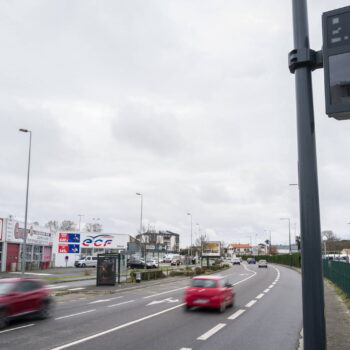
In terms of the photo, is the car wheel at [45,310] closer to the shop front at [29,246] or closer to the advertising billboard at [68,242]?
the shop front at [29,246]

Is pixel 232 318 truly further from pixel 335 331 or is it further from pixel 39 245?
pixel 39 245

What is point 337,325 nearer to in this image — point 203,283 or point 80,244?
point 203,283

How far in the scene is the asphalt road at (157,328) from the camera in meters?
10.6

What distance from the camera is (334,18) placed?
3.88 m

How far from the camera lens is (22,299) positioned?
14.0 m

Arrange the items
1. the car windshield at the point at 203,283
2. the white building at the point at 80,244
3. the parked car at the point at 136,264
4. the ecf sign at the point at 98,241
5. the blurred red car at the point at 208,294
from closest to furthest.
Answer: the blurred red car at the point at 208,294
the car windshield at the point at 203,283
the parked car at the point at 136,264
the white building at the point at 80,244
the ecf sign at the point at 98,241

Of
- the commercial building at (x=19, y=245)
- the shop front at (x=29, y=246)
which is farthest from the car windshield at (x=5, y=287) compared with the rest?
the shop front at (x=29, y=246)

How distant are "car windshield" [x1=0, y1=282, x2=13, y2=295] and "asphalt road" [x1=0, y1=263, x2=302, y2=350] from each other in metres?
1.17

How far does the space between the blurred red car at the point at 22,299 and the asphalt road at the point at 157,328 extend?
0.38 m

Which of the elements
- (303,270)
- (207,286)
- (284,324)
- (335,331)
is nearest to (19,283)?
(207,286)

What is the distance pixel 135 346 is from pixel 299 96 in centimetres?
845

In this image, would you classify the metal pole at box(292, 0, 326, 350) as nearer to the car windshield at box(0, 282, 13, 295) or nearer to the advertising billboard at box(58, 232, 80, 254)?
the car windshield at box(0, 282, 13, 295)

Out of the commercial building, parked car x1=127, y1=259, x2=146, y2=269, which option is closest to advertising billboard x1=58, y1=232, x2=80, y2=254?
the commercial building

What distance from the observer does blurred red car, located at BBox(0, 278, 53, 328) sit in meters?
13.1
